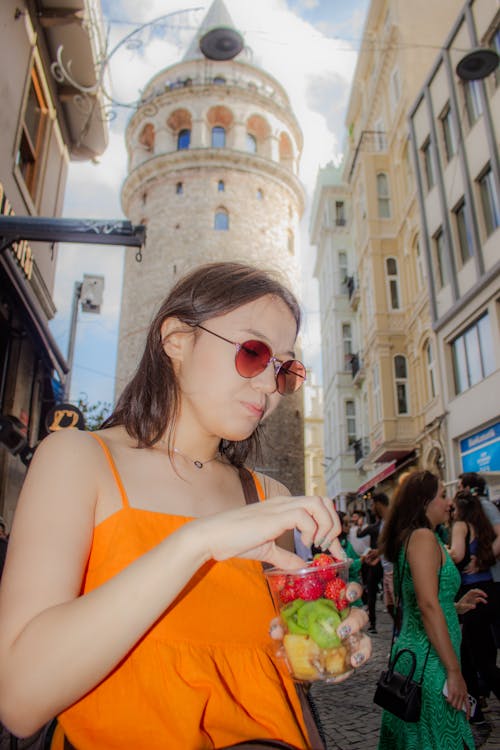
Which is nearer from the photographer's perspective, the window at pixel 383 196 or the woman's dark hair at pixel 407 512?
the woman's dark hair at pixel 407 512

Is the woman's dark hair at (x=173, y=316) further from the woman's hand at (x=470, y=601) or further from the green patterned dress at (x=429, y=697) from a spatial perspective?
the woman's hand at (x=470, y=601)

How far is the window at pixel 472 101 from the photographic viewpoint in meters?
13.5

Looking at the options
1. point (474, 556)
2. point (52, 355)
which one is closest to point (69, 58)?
point (52, 355)

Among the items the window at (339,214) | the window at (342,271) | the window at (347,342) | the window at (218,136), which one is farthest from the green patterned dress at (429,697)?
the window at (218,136)

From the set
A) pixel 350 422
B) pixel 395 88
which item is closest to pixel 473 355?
pixel 395 88

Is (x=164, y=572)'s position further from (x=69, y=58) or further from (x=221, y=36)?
(x=221, y=36)

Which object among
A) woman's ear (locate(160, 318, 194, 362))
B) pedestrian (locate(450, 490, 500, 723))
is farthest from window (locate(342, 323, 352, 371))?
woman's ear (locate(160, 318, 194, 362))

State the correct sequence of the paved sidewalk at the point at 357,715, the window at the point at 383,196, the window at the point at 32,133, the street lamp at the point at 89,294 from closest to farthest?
1. the paved sidewalk at the point at 357,715
2. the window at the point at 32,133
3. the street lamp at the point at 89,294
4. the window at the point at 383,196

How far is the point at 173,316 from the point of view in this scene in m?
1.72

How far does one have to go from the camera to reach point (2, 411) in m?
9.35

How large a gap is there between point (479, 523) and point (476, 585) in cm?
57

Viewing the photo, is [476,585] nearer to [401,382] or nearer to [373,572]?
[373,572]

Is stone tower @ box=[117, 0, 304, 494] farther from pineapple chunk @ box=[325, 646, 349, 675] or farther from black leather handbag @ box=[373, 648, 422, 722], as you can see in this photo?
pineapple chunk @ box=[325, 646, 349, 675]

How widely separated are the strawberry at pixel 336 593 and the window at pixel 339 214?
33.2m
